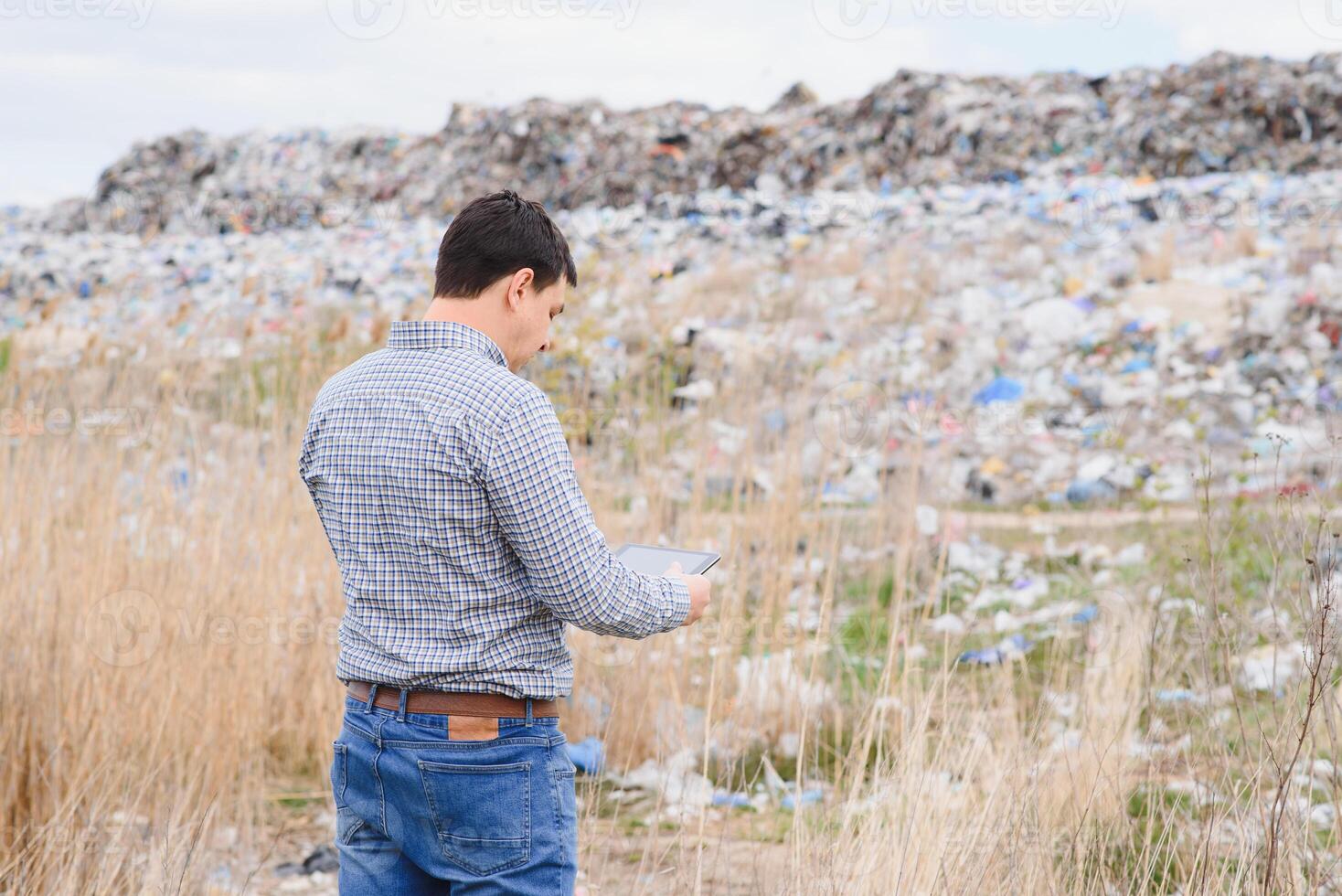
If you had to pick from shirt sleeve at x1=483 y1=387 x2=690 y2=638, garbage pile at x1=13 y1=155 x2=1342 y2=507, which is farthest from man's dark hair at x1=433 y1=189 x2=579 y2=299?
garbage pile at x1=13 y1=155 x2=1342 y2=507

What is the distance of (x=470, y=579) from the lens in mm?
1509

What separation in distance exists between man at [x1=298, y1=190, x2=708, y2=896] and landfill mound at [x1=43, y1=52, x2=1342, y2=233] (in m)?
12.0

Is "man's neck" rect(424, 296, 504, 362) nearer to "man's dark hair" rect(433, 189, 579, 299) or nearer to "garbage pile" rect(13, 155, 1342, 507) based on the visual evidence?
"man's dark hair" rect(433, 189, 579, 299)

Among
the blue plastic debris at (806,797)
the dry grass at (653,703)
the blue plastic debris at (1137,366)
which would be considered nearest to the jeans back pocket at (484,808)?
the dry grass at (653,703)

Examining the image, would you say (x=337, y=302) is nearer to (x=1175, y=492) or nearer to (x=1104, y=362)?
(x=1104, y=362)

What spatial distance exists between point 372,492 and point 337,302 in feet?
28.3

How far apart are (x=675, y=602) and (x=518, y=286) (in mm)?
453

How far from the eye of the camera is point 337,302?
9.74 m

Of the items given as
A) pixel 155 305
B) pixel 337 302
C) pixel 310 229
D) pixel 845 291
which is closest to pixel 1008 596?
pixel 845 291

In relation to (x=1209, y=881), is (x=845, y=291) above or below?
above

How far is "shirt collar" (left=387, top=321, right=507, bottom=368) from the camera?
5.08ft

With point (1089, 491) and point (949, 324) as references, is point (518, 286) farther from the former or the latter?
point (949, 324)

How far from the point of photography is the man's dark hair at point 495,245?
5.04 feet

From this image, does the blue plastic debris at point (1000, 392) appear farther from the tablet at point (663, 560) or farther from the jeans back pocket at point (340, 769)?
the jeans back pocket at point (340, 769)
